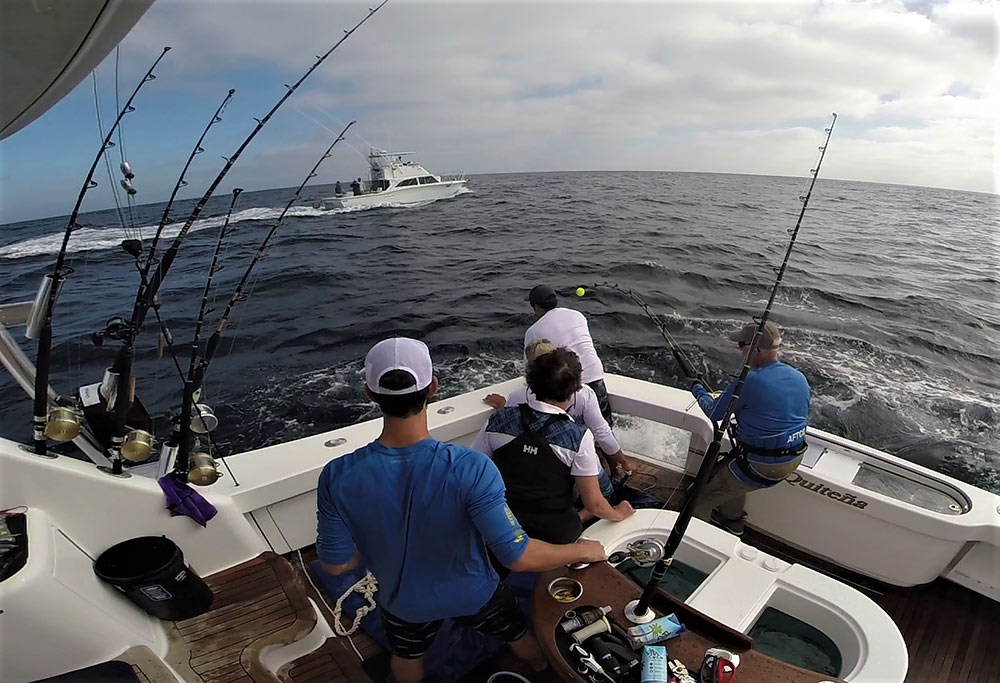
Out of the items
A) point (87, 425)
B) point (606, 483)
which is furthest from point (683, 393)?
point (87, 425)

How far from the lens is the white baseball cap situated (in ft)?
3.92

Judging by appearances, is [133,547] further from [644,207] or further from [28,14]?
[644,207]

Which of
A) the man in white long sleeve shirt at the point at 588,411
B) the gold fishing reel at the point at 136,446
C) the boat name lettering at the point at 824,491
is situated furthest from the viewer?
the boat name lettering at the point at 824,491

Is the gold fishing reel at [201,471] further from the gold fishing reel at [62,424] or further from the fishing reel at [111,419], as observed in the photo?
the gold fishing reel at [62,424]

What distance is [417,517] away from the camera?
1.25m

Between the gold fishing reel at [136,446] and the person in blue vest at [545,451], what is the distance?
47.9 inches

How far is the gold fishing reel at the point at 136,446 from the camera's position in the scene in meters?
1.84

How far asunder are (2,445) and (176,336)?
6.08 m

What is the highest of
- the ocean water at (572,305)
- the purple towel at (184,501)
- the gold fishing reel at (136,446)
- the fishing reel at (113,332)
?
the fishing reel at (113,332)

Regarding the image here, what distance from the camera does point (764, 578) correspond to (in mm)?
1862

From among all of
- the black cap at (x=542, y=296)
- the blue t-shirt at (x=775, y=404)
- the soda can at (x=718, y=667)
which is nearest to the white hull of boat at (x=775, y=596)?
the soda can at (x=718, y=667)

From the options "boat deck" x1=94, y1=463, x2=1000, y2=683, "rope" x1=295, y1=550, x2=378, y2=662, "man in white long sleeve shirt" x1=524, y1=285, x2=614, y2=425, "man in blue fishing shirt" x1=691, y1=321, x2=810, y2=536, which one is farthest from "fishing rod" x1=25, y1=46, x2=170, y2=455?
"man in blue fishing shirt" x1=691, y1=321, x2=810, y2=536

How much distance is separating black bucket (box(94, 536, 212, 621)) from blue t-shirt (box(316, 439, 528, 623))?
92 cm

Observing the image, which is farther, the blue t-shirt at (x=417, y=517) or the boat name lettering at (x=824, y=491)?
the boat name lettering at (x=824, y=491)
